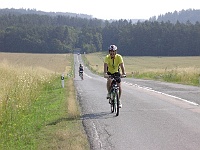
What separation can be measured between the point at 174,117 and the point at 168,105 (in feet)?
8.69

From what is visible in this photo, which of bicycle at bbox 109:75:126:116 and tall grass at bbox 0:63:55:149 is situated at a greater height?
bicycle at bbox 109:75:126:116

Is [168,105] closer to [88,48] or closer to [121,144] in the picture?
[121,144]

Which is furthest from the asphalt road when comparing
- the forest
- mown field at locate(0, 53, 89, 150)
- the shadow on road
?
the forest

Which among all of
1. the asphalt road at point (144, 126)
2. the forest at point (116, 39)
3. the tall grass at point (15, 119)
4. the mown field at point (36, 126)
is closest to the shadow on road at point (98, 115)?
the asphalt road at point (144, 126)

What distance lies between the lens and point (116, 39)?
14988cm

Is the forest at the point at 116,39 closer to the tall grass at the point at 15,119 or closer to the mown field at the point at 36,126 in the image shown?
the tall grass at the point at 15,119

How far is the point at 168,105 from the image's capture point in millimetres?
12906

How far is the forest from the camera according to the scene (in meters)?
124

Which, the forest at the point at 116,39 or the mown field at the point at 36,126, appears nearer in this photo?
the mown field at the point at 36,126

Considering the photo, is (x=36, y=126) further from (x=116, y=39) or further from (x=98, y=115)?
(x=116, y=39)

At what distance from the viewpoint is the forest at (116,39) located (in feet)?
406

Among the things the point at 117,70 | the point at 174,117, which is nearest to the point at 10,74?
the point at 117,70

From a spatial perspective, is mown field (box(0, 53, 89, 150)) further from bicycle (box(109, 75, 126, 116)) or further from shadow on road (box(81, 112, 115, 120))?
bicycle (box(109, 75, 126, 116))

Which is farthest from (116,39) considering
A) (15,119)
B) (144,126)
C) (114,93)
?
(144,126)
